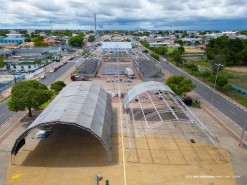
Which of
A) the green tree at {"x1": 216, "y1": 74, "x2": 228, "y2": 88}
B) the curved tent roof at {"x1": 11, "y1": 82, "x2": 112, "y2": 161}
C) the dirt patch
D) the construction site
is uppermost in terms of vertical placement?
the curved tent roof at {"x1": 11, "y1": 82, "x2": 112, "y2": 161}

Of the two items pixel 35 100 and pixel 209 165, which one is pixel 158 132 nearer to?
pixel 209 165

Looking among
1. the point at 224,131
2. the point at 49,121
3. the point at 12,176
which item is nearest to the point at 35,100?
the point at 49,121

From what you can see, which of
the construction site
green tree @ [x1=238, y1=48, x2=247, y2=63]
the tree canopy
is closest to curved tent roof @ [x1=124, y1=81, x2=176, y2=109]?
the construction site

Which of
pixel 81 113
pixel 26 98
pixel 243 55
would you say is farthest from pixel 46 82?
pixel 243 55

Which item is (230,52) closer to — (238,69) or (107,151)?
(238,69)

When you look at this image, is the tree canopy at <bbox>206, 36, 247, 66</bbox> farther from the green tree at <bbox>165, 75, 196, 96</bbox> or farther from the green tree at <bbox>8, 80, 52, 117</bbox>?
the green tree at <bbox>8, 80, 52, 117</bbox>

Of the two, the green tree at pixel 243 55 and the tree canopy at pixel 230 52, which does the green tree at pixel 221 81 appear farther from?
the green tree at pixel 243 55

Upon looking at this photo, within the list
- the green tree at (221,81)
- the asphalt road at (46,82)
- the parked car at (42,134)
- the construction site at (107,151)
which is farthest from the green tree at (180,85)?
the asphalt road at (46,82)
